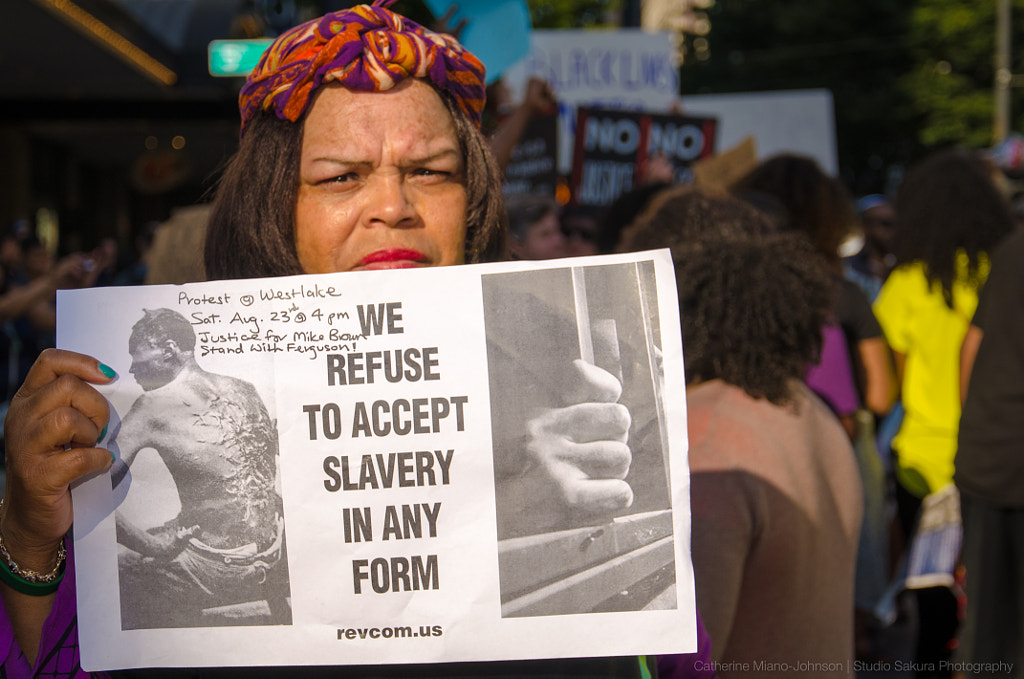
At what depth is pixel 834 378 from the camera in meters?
3.71

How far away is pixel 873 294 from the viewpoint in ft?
21.9

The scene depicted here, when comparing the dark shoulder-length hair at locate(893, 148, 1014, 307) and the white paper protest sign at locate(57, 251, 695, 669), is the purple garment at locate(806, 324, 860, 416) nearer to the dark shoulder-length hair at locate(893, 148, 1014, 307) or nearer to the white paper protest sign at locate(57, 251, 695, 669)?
the dark shoulder-length hair at locate(893, 148, 1014, 307)

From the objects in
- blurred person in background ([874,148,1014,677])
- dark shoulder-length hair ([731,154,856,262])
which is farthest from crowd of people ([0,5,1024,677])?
blurred person in background ([874,148,1014,677])

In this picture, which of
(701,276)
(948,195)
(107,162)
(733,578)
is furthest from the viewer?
(107,162)

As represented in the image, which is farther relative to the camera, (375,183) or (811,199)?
(811,199)

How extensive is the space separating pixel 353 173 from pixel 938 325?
136 inches

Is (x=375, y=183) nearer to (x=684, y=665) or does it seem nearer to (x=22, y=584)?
(x=22, y=584)

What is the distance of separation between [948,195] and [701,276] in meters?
2.67

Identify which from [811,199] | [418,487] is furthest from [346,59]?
[811,199]

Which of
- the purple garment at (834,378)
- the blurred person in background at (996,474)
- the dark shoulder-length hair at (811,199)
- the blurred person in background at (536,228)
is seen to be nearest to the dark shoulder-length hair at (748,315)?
the blurred person in background at (996,474)

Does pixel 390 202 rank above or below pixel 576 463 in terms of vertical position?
above

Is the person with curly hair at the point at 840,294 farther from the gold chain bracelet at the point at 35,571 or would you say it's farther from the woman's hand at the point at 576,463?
the gold chain bracelet at the point at 35,571

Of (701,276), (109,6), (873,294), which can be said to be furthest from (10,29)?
(701,276)

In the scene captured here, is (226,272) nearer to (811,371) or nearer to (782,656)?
(782,656)
